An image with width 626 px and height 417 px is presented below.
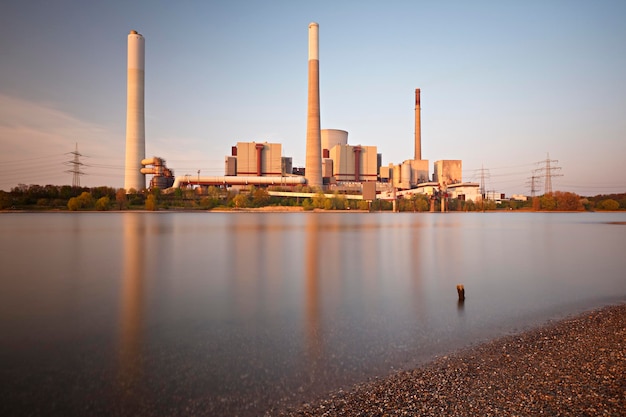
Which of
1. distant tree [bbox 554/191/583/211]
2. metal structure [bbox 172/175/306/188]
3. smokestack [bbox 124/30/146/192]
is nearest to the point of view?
smokestack [bbox 124/30/146/192]

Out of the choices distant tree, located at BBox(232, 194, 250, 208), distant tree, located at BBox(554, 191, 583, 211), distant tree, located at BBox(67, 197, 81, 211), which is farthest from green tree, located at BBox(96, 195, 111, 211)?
distant tree, located at BBox(554, 191, 583, 211)

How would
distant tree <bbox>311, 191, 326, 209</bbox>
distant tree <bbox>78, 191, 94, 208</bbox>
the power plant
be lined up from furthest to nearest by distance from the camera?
distant tree <bbox>311, 191, 326, 209</bbox> < the power plant < distant tree <bbox>78, 191, 94, 208</bbox>

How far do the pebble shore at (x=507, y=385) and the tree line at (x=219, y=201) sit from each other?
58.6 m

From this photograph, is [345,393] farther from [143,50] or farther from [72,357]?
[143,50]

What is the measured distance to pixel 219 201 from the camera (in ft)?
209

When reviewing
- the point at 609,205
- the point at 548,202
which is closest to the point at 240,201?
the point at 548,202

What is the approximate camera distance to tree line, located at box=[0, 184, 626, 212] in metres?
56.1

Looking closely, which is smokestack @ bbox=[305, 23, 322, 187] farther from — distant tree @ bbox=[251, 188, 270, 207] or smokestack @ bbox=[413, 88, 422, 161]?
smokestack @ bbox=[413, 88, 422, 161]

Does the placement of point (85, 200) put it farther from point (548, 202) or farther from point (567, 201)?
point (567, 201)

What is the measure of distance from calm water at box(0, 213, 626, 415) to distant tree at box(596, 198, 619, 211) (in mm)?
78153

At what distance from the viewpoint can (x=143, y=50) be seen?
202 feet

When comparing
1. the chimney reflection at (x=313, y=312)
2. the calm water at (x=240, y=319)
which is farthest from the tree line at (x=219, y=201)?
the chimney reflection at (x=313, y=312)

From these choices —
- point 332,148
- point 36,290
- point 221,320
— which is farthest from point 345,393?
point 332,148

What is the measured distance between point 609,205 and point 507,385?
92652 millimetres
